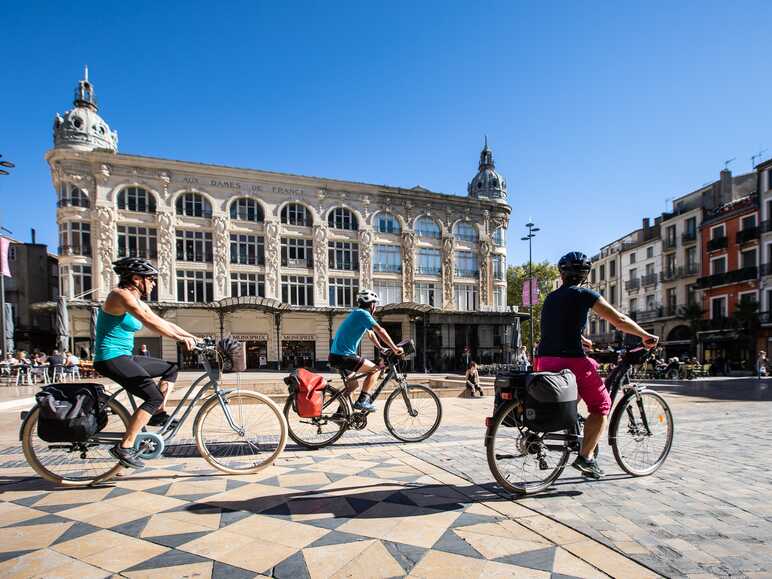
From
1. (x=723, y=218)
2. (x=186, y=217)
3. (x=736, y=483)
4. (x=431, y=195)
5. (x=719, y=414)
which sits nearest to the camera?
(x=736, y=483)

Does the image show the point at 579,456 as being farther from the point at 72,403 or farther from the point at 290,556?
the point at 72,403

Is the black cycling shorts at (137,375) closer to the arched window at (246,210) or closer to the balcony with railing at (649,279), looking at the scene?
the arched window at (246,210)

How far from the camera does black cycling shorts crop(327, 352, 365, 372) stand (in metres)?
5.43

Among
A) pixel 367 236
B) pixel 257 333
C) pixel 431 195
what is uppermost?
pixel 431 195

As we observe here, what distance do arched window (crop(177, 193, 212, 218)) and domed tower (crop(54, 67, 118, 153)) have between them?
206 inches

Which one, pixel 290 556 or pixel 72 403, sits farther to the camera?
pixel 72 403

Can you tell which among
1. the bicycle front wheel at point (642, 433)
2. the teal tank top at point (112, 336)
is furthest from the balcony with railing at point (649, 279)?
the teal tank top at point (112, 336)

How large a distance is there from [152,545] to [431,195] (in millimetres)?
38848

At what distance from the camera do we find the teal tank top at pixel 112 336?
150 inches

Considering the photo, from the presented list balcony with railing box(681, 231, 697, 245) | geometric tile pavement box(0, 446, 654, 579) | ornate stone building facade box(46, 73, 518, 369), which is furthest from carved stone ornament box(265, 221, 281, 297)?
balcony with railing box(681, 231, 697, 245)

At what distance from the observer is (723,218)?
3716 cm

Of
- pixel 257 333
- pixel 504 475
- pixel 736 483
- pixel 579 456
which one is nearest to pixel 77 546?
pixel 504 475

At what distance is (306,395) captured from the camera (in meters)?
5.00

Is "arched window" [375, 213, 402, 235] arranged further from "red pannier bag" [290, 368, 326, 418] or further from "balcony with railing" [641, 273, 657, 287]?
"red pannier bag" [290, 368, 326, 418]
